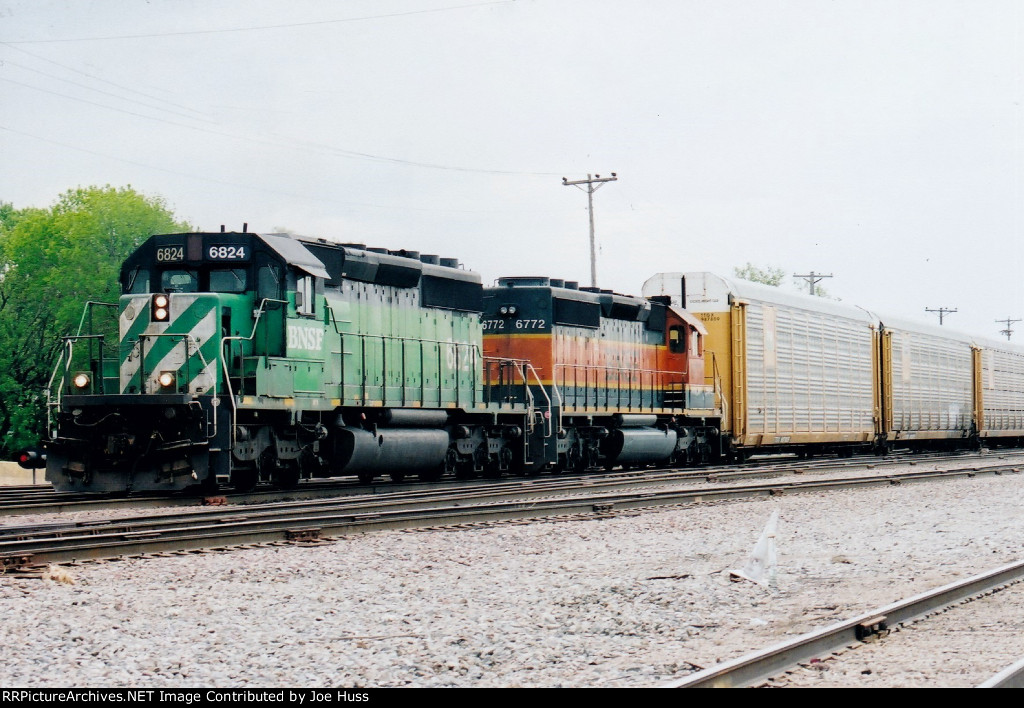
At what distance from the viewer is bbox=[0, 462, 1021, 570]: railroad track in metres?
9.23

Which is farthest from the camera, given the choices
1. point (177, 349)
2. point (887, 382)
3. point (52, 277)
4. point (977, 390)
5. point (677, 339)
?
point (52, 277)

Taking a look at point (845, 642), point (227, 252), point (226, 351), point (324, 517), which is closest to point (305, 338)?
point (226, 351)

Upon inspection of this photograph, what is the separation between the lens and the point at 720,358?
24.0 m

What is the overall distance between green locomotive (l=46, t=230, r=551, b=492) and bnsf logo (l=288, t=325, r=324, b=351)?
3 centimetres

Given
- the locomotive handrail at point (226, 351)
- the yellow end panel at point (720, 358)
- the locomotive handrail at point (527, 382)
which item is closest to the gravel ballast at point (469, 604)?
the locomotive handrail at point (226, 351)

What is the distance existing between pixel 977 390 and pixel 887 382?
24.2ft

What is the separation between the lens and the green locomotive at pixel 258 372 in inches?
525

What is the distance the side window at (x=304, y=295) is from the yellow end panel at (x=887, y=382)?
1887 centimetres

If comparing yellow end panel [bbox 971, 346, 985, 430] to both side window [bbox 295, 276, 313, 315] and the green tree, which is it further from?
the green tree

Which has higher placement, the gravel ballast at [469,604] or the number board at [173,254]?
the number board at [173,254]

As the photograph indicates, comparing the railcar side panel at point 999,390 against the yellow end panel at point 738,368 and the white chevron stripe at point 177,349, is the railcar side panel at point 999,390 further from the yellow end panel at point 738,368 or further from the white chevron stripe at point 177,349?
the white chevron stripe at point 177,349

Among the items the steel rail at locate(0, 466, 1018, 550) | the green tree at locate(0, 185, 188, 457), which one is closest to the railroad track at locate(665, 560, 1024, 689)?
the steel rail at locate(0, 466, 1018, 550)

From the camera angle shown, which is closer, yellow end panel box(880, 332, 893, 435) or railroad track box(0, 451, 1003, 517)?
railroad track box(0, 451, 1003, 517)

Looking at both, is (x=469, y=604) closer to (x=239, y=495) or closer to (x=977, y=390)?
(x=239, y=495)
